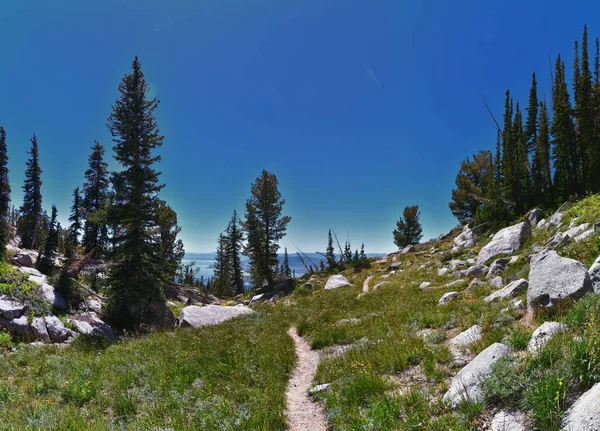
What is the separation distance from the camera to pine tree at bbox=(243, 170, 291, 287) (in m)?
37.6

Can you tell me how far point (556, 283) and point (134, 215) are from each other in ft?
68.4

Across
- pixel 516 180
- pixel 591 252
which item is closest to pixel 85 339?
pixel 591 252

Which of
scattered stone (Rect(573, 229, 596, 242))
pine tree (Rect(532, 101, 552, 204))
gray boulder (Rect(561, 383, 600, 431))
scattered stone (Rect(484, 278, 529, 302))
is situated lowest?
gray boulder (Rect(561, 383, 600, 431))

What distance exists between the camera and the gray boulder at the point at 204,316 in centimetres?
1562

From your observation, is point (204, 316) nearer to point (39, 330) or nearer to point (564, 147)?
point (39, 330)

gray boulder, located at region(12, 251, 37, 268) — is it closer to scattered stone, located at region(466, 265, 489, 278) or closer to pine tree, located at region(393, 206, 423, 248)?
scattered stone, located at region(466, 265, 489, 278)

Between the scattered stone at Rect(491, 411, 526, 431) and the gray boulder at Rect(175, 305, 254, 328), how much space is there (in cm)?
1393

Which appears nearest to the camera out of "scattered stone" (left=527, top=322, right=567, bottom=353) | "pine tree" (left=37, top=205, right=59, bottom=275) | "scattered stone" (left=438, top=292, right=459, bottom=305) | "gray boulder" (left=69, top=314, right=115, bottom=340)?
"scattered stone" (left=527, top=322, right=567, bottom=353)

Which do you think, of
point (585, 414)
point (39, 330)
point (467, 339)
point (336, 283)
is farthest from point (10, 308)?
point (336, 283)

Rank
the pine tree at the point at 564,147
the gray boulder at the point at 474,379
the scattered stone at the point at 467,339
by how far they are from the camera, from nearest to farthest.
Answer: the gray boulder at the point at 474,379
the scattered stone at the point at 467,339
the pine tree at the point at 564,147

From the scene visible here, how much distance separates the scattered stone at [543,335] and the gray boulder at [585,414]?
4.68 feet

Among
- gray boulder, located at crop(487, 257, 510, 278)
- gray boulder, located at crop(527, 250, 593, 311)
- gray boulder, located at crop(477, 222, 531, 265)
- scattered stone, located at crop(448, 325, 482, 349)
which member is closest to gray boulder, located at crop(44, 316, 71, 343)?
scattered stone, located at crop(448, 325, 482, 349)

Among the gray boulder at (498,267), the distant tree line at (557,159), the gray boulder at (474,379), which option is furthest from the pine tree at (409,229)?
the gray boulder at (474,379)

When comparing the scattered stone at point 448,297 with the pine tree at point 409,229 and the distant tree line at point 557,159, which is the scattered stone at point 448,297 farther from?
the pine tree at point 409,229
